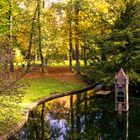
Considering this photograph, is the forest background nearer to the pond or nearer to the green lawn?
the green lawn

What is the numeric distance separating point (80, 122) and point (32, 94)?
7711 millimetres

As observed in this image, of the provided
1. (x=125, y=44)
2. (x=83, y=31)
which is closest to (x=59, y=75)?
(x=83, y=31)

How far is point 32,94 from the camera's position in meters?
30.2

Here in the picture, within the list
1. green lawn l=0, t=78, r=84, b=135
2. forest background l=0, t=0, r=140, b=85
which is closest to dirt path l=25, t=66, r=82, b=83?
forest background l=0, t=0, r=140, b=85

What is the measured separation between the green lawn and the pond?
74 cm

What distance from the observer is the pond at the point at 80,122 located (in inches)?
812

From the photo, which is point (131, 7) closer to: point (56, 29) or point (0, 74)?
point (56, 29)

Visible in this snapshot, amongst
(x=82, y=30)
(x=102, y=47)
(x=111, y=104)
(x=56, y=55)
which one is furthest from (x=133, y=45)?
(x=56, y=55)

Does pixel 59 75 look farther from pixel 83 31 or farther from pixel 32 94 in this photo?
pixel 32 94

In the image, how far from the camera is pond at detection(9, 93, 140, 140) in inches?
812

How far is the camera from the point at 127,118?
24.2 meters

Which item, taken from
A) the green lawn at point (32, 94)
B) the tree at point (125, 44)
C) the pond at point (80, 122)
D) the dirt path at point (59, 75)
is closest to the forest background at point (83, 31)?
the tree at point (125, 44)

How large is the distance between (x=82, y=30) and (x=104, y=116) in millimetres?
16577

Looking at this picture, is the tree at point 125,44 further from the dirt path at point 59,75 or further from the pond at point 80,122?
the dirt path at point 59,75
